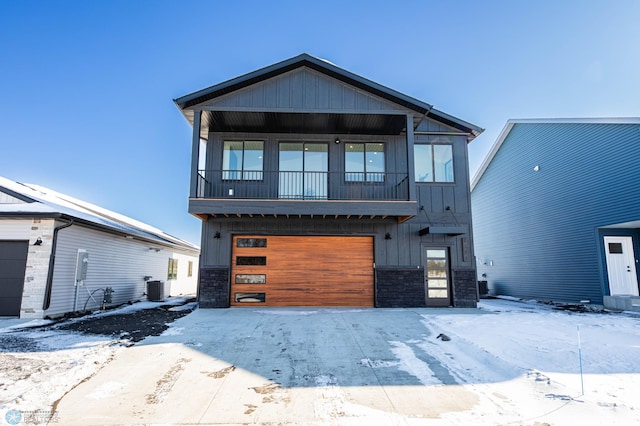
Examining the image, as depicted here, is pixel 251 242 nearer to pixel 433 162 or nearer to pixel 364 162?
pixel 364 162

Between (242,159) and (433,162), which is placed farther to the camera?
(433,162)

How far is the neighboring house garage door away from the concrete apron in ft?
15.9

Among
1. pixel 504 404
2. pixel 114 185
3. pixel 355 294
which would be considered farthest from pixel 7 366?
pixel 114 185

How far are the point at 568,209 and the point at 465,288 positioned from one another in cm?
555

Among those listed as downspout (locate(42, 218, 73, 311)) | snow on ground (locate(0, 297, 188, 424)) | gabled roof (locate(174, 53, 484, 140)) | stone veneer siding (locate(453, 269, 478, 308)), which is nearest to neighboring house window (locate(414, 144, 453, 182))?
gabled roof (locate(174, 53, 484, 140))

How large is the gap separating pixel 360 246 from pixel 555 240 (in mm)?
8104

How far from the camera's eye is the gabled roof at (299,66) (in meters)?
9.25

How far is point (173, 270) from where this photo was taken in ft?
57.3

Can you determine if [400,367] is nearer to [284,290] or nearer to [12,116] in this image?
[284,290]

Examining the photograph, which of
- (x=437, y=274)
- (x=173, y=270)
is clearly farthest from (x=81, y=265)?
(x=437, y=274)

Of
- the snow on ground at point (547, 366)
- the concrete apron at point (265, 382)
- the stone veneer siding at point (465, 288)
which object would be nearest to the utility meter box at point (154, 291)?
the concrete apron at point (265, 382)

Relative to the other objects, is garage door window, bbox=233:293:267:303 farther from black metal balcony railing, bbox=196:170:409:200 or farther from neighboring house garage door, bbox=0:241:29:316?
neighboring house garage door, bbox=0:241:29:316

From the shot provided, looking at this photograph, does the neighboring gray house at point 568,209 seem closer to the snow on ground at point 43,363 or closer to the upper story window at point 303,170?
the upper story window at point 303,170

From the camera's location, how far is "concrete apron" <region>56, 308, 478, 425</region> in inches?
130
